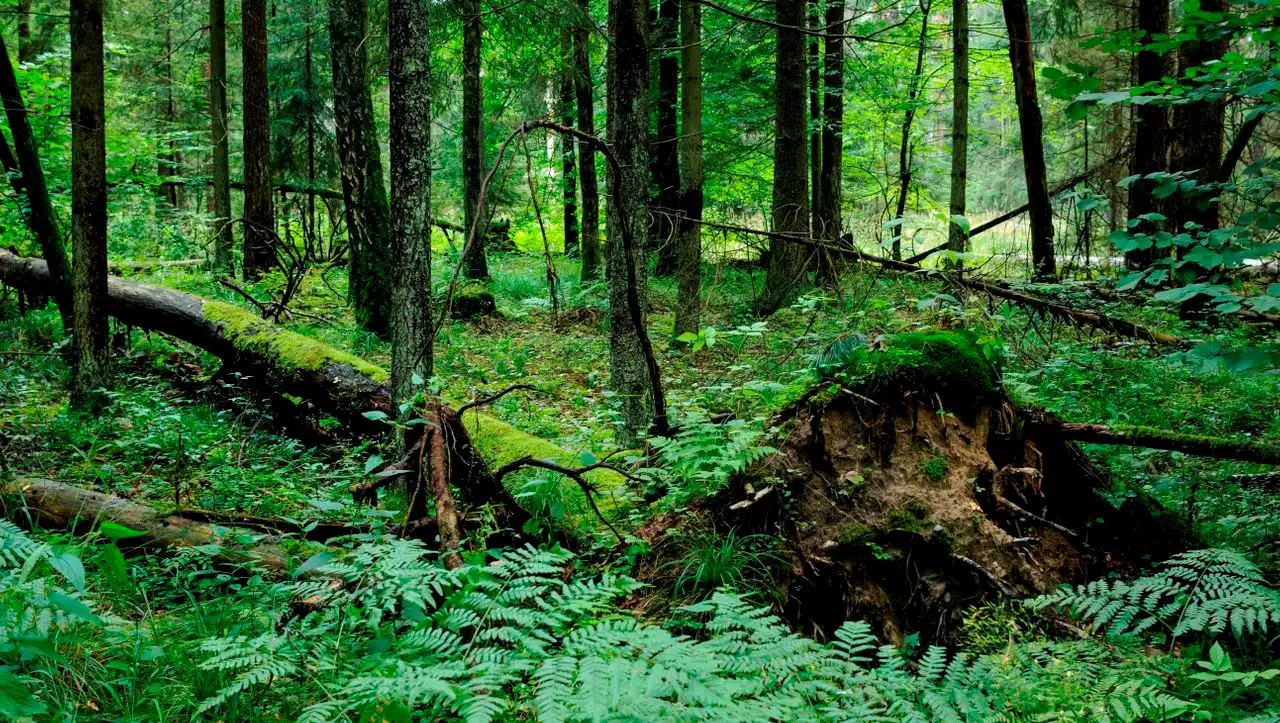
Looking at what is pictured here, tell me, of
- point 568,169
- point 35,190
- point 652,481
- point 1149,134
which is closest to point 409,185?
point 652,481

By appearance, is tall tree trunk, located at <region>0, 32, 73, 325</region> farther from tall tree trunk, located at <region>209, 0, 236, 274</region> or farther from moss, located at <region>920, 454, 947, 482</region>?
moss, located at <region>920, 454, 947, 482</region>

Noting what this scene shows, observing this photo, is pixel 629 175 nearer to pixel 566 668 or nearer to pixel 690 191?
pixel 566 668

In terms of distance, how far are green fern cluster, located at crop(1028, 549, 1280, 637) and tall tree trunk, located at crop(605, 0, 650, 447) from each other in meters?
2.99

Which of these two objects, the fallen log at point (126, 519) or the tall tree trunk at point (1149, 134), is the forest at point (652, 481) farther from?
the tall tree trunk at point (1149, 134)

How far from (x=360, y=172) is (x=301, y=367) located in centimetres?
428

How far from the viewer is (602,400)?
25.1 feet

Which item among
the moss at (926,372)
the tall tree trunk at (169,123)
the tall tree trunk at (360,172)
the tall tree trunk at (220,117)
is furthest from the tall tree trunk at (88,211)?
the tall tree trunk at (169,123)

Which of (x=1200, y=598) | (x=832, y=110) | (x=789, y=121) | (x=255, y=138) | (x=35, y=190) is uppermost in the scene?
(x=832, y=110)

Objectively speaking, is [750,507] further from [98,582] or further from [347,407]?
[347,407]

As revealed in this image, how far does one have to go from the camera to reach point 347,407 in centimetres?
629

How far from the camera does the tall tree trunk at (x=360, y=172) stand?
938 cm

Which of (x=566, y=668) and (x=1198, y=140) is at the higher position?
(x=1198, y=140)

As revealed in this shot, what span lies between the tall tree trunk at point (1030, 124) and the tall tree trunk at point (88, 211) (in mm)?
10429

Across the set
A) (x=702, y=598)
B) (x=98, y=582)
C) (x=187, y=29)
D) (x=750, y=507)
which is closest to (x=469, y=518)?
(x=702, y=598)
